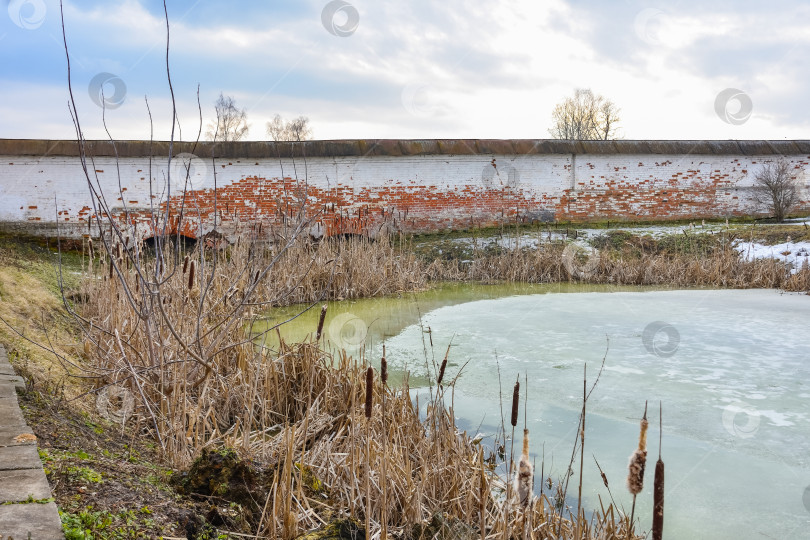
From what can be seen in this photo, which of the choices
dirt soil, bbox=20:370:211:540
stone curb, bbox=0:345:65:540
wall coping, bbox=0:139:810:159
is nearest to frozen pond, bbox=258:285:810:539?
dirt soil, bbox=20:370:211:540

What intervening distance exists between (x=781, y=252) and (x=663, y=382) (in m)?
8.21

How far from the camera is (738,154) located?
1527 cm

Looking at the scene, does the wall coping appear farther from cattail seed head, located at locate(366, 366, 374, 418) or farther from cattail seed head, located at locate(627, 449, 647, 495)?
→ cattail seed head, located at locate(627, 449, 647, 495)

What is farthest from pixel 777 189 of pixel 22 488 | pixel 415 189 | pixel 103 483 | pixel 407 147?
pixel 22 488

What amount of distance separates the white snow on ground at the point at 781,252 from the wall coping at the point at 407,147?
4.02 meters

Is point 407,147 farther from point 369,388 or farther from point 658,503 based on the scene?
point 658,503

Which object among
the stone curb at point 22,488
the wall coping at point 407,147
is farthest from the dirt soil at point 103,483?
the wall coping at point 407,147

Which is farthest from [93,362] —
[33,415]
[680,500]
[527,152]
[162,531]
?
[527,152]

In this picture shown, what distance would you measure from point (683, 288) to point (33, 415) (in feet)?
32.2

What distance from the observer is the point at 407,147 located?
1420cm

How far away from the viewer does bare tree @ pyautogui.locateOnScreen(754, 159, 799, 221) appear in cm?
1471

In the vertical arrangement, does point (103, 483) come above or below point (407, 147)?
below

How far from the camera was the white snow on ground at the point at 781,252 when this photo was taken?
417 inches

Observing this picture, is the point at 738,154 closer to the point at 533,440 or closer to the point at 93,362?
the point at 533,440
